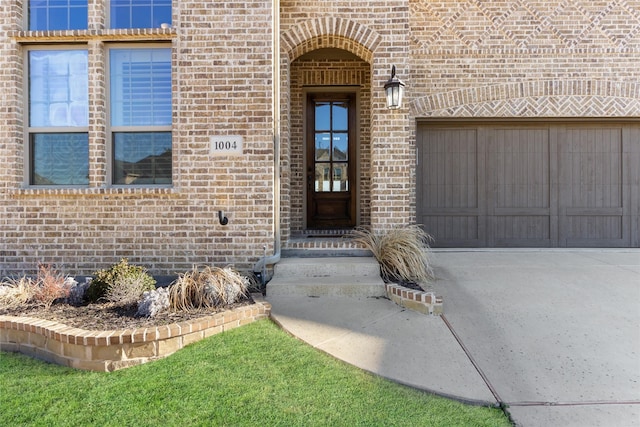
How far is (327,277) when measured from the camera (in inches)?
177

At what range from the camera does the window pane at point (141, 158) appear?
4.86 metres

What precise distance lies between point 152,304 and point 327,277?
191 centimetres

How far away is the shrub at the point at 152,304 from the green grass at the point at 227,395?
0.55 meters

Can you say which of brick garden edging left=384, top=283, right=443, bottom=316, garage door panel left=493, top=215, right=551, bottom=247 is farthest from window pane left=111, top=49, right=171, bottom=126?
garage door panel left=493, top=215, right=551, bottom=247

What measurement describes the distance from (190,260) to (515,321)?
11.8ft

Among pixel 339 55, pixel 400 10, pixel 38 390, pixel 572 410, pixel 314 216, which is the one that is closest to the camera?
pixel 572 410

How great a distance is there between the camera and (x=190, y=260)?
4.71m

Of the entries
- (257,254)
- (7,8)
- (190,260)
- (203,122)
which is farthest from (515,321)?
(7,8)

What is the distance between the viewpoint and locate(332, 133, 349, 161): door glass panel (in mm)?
7125

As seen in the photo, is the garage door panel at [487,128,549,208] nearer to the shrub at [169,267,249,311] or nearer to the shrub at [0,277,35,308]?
the shrub at [169,267,249,311]

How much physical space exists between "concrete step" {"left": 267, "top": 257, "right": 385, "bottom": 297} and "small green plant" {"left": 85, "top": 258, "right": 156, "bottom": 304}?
130cm

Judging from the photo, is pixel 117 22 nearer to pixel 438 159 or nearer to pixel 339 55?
pixel 339 55

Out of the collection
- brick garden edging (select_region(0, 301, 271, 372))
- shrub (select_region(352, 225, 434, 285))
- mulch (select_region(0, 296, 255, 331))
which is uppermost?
shrub (select_region(352, 225, 434, 285))

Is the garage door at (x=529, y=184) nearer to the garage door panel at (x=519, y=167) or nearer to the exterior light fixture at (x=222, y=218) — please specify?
the garage door panel at (x=519, y=167)
